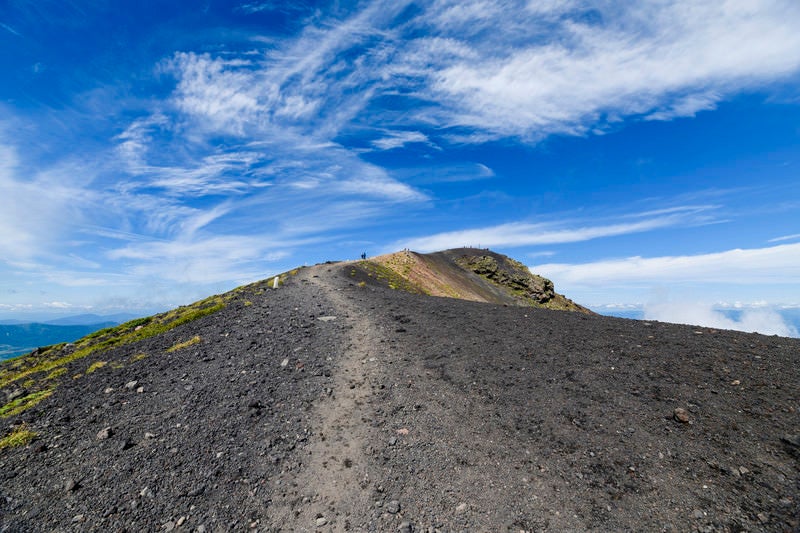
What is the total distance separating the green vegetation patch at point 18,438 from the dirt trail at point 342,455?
871cm

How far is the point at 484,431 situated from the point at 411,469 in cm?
268

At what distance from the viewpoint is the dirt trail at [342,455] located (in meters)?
8.15

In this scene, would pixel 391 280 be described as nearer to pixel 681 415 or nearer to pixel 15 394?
pixel 15 394

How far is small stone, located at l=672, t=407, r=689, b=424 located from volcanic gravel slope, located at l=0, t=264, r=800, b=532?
0.16 ft

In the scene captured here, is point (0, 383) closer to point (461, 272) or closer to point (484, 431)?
point (484, 431)

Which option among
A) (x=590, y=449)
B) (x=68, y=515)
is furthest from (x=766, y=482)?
(x=68, y=515)

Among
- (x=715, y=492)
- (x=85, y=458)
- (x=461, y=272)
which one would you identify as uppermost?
(x=461, y=272)

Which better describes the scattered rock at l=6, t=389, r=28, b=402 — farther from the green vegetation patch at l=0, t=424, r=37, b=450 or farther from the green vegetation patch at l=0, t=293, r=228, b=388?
A: the green vegetation patch at l=0, t=424, r=37, b=450

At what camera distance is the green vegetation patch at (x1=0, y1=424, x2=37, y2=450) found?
34.6ft

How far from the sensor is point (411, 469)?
9.31 m

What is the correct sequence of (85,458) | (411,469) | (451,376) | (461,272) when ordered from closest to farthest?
(411,469) → (85,458) → (451,376) → (461,272)

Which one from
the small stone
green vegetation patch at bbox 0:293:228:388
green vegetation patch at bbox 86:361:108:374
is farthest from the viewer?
green vegetation patch at bbox 0:293:228:388

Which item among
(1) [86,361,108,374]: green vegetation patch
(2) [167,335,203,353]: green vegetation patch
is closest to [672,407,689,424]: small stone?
(2) [167,335,203,353]: green vegetation patch

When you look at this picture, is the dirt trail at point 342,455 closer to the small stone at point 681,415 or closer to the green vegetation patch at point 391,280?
the small stone at point 681,415
